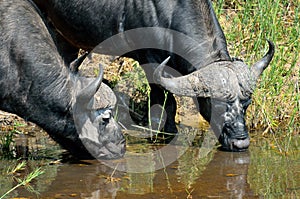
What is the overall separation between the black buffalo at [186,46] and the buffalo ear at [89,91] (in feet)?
3.21

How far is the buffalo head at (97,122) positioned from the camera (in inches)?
313

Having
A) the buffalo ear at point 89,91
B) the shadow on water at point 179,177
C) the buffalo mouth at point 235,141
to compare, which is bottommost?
the shadow on water at point 179,177

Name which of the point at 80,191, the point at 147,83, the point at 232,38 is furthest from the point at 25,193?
the point at 232,38

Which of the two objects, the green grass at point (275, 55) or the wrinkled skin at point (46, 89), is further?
the green grass at point (275, 55)

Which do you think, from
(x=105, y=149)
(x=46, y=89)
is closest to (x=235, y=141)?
(x=105, y=149)

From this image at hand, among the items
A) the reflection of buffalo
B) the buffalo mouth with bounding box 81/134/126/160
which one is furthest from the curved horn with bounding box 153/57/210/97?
the buffalo mouth with bounding box 81/134/126/160

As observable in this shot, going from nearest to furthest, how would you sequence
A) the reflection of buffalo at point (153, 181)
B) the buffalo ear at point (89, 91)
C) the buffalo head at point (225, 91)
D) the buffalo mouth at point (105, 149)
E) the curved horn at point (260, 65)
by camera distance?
the reflection of buffalo at point (153, 181), the buffalo ear at point (89, 91), the buffalo mouth at point (105, 149), the buffalo head at point (225, 91), the curved horn at point (260, 65)

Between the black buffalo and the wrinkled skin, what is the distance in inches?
36.8

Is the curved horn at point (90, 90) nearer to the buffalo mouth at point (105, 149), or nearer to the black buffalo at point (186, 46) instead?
the buffalo mouth at point (105, 149)

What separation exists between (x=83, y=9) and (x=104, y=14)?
0.24 metres

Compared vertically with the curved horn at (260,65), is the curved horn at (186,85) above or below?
below

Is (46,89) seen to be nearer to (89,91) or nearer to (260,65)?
(89,91)

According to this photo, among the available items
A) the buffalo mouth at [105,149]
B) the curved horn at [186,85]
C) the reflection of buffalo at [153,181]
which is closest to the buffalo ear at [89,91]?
the buffalo mouth at [105,149]

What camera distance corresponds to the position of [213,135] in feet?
31.0
